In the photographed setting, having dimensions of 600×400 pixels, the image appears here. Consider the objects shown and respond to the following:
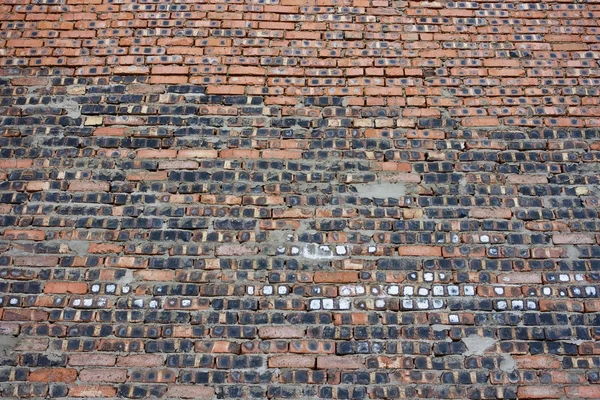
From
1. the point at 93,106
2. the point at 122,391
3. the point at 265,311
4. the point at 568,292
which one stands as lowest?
the point at 122,391

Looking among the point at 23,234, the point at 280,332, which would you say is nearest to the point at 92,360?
the point at 23,234

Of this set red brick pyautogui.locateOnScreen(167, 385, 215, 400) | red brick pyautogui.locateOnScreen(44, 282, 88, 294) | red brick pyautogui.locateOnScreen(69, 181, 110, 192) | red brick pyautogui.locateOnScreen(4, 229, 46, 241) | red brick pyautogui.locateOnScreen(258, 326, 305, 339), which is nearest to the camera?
red brick pyautogui.locateOnScreen(167, 385, 215, 400)

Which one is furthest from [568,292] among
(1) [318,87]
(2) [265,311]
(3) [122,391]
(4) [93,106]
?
(4) [93,106]

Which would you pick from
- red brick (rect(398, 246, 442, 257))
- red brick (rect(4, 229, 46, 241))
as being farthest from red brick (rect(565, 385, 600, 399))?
red brick (rect(4, 229, 46, 241))

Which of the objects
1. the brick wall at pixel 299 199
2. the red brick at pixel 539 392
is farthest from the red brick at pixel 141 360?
the red brick at pixel 539 392

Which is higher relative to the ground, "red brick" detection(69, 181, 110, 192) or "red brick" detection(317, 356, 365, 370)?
"red brick" detection(69, 181, 110, 192)

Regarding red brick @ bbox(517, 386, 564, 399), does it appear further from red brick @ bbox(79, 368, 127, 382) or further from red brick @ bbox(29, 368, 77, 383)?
red brick @ bbox(29, 368, 77, 383)

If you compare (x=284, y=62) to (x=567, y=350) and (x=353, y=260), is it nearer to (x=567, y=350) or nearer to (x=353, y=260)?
(x=353, y=260)

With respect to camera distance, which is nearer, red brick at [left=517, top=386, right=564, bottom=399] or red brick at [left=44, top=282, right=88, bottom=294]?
red brick at [left=517, top=386, right=564, bottom=399]
